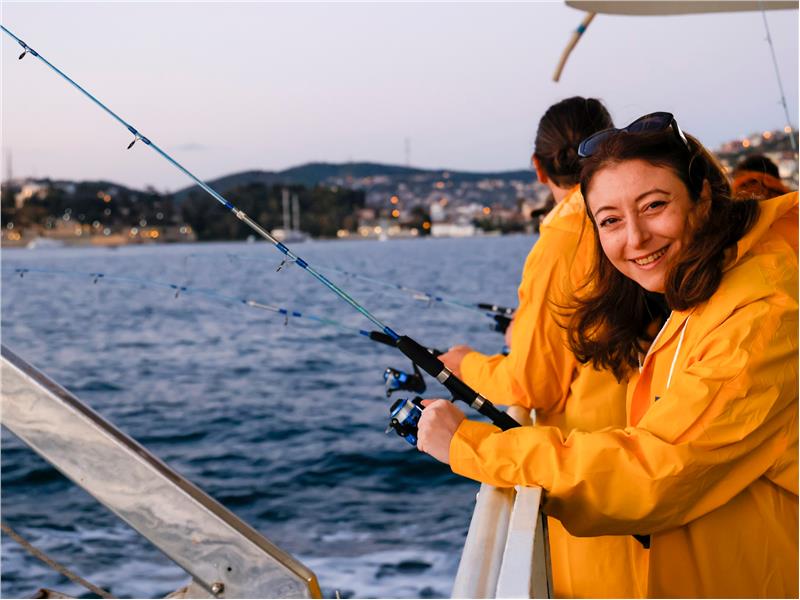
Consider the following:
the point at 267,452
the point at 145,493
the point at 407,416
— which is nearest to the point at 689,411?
the point at 407,416

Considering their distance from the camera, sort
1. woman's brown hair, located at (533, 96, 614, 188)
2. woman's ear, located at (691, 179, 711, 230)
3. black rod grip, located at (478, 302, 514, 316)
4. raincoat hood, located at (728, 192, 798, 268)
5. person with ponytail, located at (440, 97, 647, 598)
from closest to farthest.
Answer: raincoat hood, located at (728, 192, 798, 268), woman's ear, located at (691, 179, 711, 230), person with ponytail, located at (440, 97, 647, 598), woman's brown hair, located at (533, 96, 614, 188), black rod grip, located at (478, 302, 514, 316)

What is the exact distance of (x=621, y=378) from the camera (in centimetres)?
254

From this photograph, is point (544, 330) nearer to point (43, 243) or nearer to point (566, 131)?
point (566, 131)

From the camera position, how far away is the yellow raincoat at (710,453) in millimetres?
1712

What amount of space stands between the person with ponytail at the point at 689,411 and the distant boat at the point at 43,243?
4679 inches

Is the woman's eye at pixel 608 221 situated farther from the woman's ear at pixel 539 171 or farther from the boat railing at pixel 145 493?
the woman's ear at pixel 539 171

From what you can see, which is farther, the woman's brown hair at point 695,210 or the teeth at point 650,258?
the teeth at point 650,258

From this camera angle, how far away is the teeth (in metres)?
2.00

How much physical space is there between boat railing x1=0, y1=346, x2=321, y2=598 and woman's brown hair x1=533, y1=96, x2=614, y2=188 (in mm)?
1908

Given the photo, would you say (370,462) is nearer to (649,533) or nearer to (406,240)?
(649,533)

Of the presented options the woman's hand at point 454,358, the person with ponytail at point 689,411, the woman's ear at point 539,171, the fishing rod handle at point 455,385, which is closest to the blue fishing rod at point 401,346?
the fishing rod handle at point 455,385

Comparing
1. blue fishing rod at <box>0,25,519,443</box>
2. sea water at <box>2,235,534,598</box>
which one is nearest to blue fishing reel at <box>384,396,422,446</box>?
blue fishing rod at <box>0,25,519,443</box>

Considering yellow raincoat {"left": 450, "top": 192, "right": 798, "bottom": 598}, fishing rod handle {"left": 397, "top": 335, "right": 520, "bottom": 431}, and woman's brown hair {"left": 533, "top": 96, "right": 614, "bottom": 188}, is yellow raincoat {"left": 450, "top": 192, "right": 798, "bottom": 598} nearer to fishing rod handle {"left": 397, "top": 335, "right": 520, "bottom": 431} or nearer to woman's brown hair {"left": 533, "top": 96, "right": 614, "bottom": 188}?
fishing rod handle {"left": 397, "top": 335, "right": 520, "bottom": 431}

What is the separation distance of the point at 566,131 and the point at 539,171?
0.22 m
